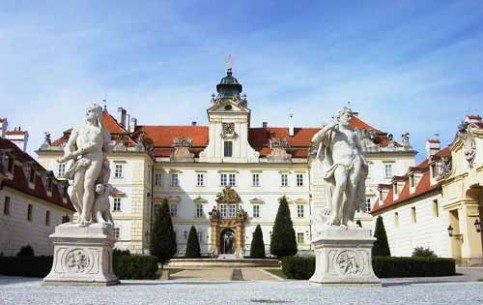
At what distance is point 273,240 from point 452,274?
24.1 metres

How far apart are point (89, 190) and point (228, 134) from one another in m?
48.6

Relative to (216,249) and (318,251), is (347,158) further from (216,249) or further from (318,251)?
(216,249)

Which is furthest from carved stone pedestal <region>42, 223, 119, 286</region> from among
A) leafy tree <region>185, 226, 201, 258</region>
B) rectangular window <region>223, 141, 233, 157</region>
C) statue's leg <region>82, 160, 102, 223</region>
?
rectangular window <region>223, 141, 233, 157</region>

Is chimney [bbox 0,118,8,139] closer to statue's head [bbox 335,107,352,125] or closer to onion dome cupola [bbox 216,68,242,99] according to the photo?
onion dome cupola [bbox 216,68,242,99]

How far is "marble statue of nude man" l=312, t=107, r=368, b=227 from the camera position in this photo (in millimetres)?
11664

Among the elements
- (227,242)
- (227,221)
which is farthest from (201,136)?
(227,242)

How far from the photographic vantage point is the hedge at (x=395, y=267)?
64.7 ft

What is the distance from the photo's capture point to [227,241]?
201 feet

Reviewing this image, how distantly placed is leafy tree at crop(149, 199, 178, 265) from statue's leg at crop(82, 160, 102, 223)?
23.9 metres

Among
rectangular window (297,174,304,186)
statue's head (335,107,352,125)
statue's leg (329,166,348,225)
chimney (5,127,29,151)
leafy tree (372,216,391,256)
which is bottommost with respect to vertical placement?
leafy tree (372,216,391,256)

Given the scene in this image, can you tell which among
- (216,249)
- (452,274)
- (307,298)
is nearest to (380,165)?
(216,249)

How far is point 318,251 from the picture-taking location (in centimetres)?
1185

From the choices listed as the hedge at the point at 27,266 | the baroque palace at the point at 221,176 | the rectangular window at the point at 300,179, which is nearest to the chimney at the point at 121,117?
the baroque palace at the point at 221,176

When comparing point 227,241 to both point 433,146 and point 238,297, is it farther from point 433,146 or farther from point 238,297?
point 238,297
